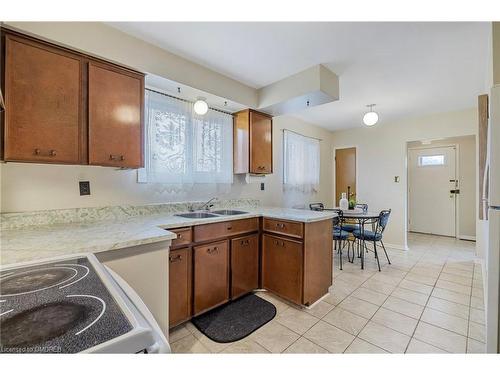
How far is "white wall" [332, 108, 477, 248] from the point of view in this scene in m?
3.76

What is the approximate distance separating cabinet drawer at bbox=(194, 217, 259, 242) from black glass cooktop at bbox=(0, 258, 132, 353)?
3.71 feet

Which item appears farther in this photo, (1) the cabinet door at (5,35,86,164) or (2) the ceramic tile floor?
(2) the ceramic tile floor

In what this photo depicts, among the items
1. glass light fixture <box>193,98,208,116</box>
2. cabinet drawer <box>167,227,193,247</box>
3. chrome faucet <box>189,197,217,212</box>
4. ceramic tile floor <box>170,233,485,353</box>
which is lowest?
ceramic tile floor <box>170,233,485,353</box>

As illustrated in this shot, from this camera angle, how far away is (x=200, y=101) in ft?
7.61

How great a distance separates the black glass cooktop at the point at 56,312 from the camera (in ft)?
1.49

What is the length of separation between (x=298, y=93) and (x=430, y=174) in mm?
4848

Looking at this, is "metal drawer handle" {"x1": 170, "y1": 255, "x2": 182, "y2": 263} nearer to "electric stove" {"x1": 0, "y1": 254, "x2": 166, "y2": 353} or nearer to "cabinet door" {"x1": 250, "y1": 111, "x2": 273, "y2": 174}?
"electric stove" {"x1": 0, "y1": 254, "x2": 166, "y2": 353}

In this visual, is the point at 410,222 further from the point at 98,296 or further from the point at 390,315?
the point at 98,296

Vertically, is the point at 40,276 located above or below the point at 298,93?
below

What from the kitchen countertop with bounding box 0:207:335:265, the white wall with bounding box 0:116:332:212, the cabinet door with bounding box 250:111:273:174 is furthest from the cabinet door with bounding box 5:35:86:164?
the cabinet door with bounding box 250:111:273:174

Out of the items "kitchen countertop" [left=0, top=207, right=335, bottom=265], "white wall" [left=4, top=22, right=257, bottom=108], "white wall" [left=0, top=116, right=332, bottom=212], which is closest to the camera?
"kitchen countertop" [left=0, top=207, right=335, bottom=265]

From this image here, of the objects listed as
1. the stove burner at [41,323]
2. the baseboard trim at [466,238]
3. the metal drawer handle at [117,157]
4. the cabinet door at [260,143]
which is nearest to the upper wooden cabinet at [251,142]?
the cabinet door at [260,143]

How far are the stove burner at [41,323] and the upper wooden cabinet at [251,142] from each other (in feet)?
7.69

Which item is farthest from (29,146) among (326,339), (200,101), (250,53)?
(326,339)
